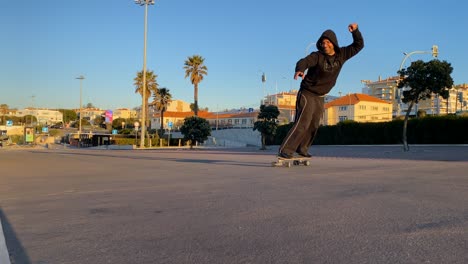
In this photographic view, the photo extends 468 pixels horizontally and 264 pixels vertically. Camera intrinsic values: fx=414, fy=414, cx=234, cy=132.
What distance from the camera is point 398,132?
38.0 m

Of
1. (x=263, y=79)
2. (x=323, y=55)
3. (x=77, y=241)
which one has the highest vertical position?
(x=263, y=79)

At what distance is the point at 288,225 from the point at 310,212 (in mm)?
573

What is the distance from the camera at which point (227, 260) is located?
2.53m

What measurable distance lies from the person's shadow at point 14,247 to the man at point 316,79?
5.55m

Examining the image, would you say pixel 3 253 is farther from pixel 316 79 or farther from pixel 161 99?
pixel 161 99

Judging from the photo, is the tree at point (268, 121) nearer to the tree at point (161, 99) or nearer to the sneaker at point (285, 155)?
the sneaker at point (285, 155)

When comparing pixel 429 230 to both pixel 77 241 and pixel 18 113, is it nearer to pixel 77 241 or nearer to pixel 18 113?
pixel 77 241

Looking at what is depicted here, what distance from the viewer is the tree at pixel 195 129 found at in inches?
2191

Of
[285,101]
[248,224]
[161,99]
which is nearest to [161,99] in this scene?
[161,99]

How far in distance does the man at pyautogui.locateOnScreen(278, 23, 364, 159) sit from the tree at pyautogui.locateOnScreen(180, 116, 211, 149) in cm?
4639

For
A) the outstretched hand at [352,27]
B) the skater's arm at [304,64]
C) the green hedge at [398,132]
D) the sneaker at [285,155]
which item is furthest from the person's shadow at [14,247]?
the green hedge at [398,132]

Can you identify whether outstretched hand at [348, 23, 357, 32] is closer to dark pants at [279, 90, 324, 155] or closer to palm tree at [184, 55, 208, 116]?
dark pants at [279, 90, 324, 155]

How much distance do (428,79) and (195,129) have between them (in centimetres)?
3617

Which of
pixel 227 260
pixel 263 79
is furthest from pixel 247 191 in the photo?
pixel 263 79
